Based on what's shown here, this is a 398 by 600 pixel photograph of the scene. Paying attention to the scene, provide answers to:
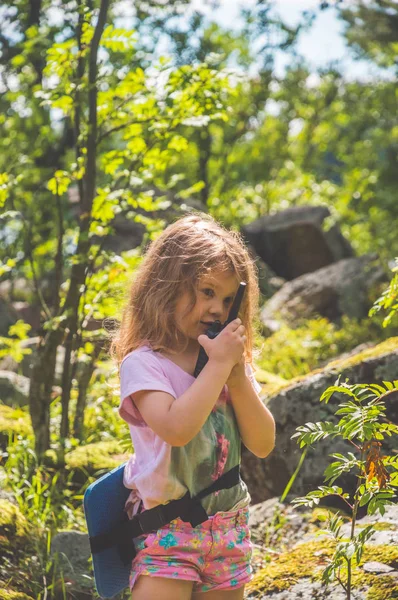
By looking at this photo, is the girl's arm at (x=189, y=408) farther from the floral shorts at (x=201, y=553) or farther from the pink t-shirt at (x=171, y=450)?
the floral shorts at (x=201, y=553)

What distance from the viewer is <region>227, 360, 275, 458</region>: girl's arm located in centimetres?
239

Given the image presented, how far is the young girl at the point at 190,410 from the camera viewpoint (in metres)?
2.23

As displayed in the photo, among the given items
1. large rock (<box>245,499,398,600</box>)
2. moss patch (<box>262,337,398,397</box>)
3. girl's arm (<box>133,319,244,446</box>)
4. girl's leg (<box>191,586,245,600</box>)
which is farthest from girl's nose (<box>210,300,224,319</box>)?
moss patch (<box>262,337,398,397</box>)

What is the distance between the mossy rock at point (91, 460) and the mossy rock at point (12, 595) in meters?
1.40

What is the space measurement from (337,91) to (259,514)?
1775cm

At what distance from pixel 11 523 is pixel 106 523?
134cm

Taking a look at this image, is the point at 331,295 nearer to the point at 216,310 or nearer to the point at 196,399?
the point at 216,310

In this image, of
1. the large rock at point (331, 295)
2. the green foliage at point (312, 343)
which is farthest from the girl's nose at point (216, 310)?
the large rock at point (331, 295)

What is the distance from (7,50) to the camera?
7543 mm

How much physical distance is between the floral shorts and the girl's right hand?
495 mm

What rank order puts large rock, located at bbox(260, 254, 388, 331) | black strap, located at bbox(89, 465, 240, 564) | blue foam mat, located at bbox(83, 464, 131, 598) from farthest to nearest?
large rock, located at bbox(260, 254, 388, 331), blue foam mat, located at bbox(83, 464, 131, 598), black strap, located at bbox(89, 465, 240, 564)

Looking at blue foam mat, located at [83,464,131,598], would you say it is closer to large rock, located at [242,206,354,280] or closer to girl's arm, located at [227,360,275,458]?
girl's arm, located at [227,360,275,458]

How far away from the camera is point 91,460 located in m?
4.82

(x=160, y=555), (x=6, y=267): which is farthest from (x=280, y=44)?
(x=160, y=555)
